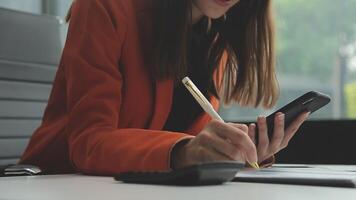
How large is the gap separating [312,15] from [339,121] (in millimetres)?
573

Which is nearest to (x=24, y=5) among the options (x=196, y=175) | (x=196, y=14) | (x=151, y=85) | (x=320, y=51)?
(x=196, y=14)

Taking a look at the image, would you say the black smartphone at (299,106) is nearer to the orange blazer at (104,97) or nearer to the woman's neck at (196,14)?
the orange blazer at (104,97)

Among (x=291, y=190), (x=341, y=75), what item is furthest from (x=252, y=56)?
(x=341, y=75)

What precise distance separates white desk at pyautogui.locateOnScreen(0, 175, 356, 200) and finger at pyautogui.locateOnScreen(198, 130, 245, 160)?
81 mm

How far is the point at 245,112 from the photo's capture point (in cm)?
237

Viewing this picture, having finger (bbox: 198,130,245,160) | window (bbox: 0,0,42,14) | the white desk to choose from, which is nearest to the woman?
finger (bbox: 198,130,245,160)

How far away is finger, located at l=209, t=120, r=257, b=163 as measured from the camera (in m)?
0.77

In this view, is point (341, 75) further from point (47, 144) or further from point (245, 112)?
point (47, 144)

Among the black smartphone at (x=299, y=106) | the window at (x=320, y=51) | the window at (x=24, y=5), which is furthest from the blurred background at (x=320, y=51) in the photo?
the black smartphone at (x=299, y=106)

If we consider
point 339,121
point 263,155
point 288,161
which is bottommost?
point 288,161

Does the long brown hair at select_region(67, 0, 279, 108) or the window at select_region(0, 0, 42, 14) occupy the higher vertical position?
the window at select_region(0, 0, 42, 14)

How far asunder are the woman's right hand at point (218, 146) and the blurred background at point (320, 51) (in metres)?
1.33

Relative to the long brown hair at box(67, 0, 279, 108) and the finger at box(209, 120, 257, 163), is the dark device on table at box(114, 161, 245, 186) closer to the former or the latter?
the finger at box(209, 120, 257, 163)

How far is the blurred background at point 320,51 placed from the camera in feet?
7.21
